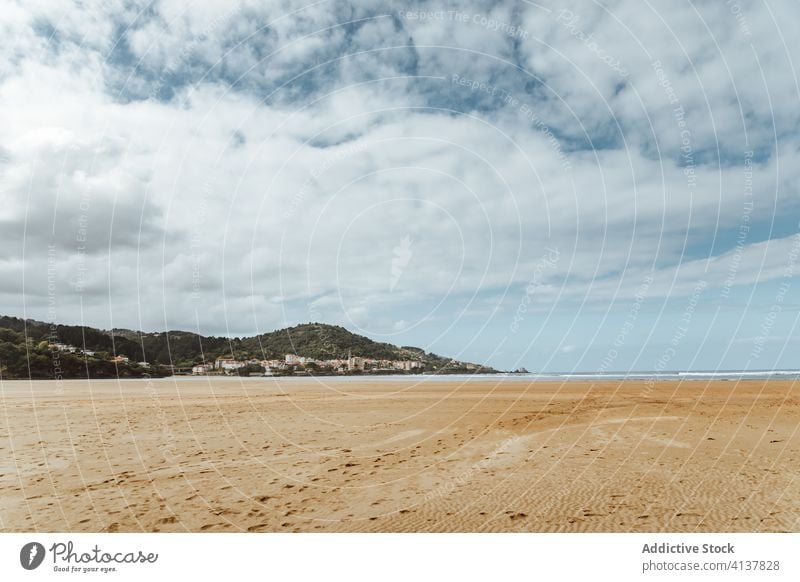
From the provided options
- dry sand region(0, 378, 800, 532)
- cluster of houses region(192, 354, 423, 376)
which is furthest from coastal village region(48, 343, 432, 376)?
dry sand region(0, 378, 800, 532)

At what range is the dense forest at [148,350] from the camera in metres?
52.0

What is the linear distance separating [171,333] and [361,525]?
72.4m

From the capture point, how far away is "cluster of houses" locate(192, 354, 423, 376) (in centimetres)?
6981

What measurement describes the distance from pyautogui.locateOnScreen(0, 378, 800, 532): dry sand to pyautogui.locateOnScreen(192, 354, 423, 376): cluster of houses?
50.5 meters

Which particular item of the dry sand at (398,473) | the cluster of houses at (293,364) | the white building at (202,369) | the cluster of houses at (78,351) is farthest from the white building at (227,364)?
the dry sand at (398,473)

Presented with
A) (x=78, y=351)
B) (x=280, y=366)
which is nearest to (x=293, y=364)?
→ (x=280, y=366)

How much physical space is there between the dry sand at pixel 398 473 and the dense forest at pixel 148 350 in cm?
3896

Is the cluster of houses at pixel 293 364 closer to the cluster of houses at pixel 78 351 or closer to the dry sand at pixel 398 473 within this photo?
the cluster of houses at pixel 78 351

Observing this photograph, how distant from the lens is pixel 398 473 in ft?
36.0

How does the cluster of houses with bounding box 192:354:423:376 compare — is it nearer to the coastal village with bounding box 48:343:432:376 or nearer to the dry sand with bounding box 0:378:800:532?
the coastal village with bounding box 48:343:432:376

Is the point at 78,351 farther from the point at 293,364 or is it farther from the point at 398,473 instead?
the point at 398,473
